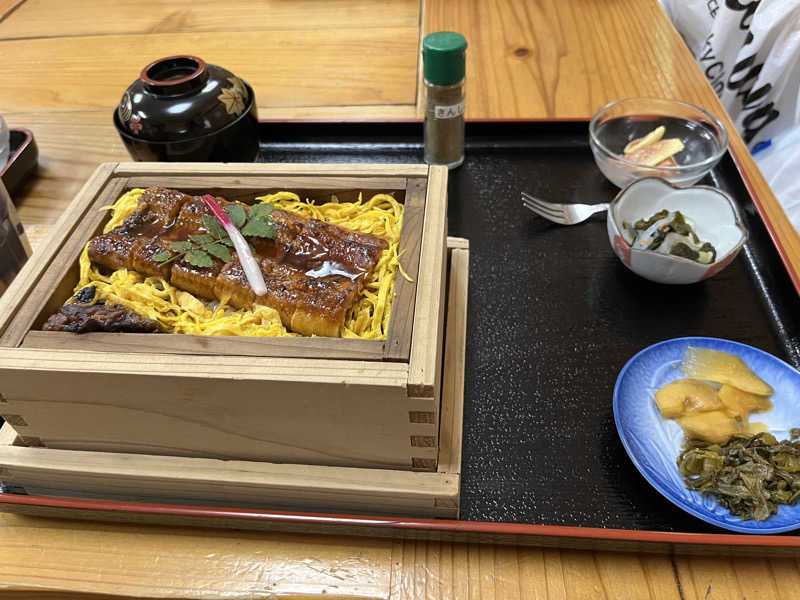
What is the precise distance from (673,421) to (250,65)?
5.89ft

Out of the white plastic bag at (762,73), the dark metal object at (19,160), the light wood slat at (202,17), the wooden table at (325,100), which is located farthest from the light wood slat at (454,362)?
the light wood slat at (202,17)

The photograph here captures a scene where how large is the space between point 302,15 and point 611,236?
1.72 metres

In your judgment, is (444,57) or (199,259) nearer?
(199,259)

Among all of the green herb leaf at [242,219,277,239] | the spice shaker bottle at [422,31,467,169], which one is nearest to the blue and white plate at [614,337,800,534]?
the green herb leaf at [242,219,277,239]

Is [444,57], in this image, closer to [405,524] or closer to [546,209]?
[546,209]

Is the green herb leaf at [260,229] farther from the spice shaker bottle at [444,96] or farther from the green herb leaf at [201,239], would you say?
the spice shaker bottle at [444,96]

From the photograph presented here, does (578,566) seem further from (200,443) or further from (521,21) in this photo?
(521,21)

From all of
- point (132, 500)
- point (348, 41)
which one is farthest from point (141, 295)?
point (348, 41)

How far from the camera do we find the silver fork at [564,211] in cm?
145

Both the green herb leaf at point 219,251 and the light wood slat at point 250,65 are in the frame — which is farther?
the light wood slat at point 250,65

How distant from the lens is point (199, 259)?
98 cm

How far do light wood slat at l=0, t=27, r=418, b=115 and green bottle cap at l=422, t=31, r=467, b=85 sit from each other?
1.44 ft

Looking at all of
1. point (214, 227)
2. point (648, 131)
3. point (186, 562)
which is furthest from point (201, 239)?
point (648, 131)

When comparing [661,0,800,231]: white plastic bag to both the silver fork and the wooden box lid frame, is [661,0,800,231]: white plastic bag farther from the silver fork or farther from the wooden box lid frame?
the wooden box lid frame
